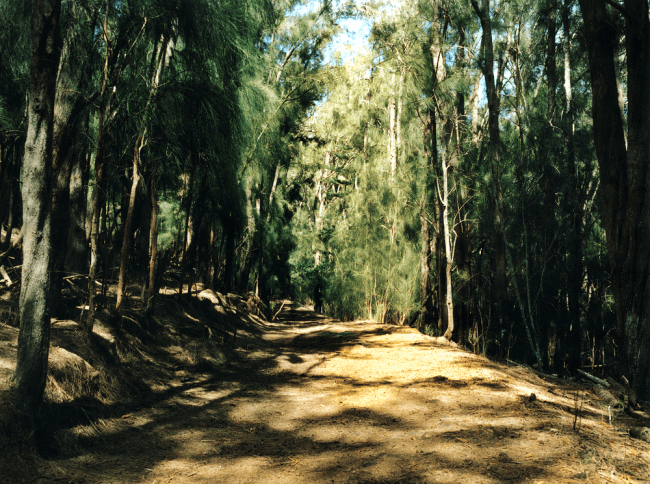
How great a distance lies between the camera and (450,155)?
10.4 metres

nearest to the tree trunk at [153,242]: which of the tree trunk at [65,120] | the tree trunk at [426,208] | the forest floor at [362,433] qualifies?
the tree trunk at [65,120]

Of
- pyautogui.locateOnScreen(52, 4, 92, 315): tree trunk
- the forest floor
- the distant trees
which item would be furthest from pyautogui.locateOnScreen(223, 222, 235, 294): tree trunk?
pyautogui.locateOnScreen(52, 4, 92, 315): tree trunk

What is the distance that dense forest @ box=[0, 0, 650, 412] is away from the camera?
18.8 feet

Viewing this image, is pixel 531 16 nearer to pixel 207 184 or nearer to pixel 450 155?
pixel 450 155

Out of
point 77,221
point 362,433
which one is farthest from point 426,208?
point 362,433

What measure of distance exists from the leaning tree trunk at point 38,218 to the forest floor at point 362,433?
745mm

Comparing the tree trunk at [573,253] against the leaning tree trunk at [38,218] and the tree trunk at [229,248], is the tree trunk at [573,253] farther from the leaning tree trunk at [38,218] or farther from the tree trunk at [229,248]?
the leaning tree trunk at [38,218]

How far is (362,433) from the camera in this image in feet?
14.5

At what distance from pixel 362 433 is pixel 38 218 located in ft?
11.5

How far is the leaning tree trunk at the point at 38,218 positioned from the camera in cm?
358

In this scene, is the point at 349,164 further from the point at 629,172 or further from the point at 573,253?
the point at 629,172

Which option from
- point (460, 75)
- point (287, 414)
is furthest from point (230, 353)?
point (460, 75)

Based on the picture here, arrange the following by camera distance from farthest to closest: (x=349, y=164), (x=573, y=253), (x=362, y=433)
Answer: (x=349, y=164), (x=573, y=253), (x=362, y=433)

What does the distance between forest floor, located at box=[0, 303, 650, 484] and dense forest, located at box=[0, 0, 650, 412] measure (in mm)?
1021
